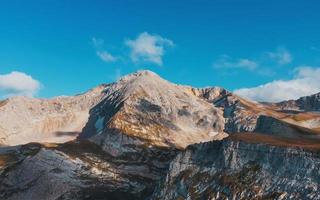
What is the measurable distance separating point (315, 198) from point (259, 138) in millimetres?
54704

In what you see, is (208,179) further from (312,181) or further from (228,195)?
(312,181)

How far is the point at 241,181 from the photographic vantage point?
161m

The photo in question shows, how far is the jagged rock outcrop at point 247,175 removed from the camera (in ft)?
474

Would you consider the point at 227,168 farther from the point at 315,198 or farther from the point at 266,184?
the point at 315,198

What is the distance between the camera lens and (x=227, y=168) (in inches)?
6905

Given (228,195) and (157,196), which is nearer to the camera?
(228,195)

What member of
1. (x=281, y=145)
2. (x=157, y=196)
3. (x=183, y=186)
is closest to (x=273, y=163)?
(x=281, y=145)

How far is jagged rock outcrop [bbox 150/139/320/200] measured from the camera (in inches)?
5689

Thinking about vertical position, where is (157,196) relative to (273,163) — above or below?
below

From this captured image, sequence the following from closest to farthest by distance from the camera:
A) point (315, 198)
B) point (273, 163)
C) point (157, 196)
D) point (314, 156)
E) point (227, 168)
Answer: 1. point (315, 198)
2. point (314, 156)
3. point (273, 163)
4. point (227, 168)
5. point (157, 196)

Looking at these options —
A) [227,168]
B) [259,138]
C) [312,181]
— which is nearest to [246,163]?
[227,168]

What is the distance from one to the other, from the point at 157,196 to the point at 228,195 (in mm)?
43198

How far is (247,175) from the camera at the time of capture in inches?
6412

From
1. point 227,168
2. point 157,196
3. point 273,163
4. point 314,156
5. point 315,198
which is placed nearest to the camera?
point 315,198
